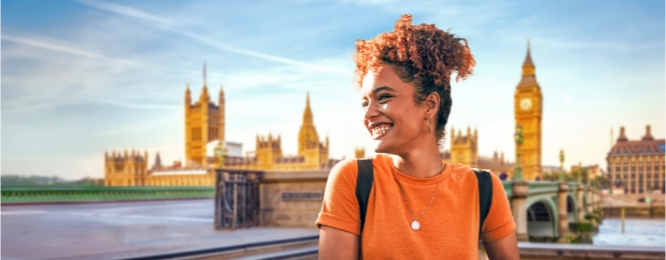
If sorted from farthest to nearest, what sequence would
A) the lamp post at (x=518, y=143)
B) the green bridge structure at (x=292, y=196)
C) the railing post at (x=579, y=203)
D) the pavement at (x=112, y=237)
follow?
the railing post at (x=579, y=203), the lamp post at (x=518, y=143), the green bridge structure at (x=292, y=196), the pavement at (x=112, y=237)

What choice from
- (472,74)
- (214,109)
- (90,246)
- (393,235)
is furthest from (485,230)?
(214,109)

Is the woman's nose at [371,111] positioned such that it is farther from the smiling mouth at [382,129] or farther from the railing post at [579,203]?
the railing post at [579,203]

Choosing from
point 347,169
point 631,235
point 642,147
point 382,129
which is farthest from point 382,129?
point 642,147

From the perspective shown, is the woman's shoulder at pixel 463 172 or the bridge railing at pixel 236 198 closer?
the woman's shoulder at pixel 463 172

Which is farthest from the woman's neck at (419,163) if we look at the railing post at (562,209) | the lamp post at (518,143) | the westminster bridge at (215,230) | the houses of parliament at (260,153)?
the houses of parliament at (260,153)

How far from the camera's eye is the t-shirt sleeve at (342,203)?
1.50 metres

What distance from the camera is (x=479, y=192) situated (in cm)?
165

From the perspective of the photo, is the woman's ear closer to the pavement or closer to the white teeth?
the white teeth

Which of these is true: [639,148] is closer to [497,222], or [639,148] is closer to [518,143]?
[518,143]

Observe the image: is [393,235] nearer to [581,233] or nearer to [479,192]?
[479,192]

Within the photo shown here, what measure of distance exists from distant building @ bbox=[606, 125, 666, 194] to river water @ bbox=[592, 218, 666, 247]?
36.9 metres

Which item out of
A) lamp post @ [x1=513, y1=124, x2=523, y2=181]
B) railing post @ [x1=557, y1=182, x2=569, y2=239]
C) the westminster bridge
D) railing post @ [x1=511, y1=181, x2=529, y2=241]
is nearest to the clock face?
railing post @ [x1=557, y1=182, x2=569, y2=239]

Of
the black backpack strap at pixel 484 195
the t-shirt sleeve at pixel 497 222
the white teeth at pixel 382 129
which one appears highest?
the white teeth at pixel 382 129

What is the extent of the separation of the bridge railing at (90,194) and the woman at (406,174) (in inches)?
694
